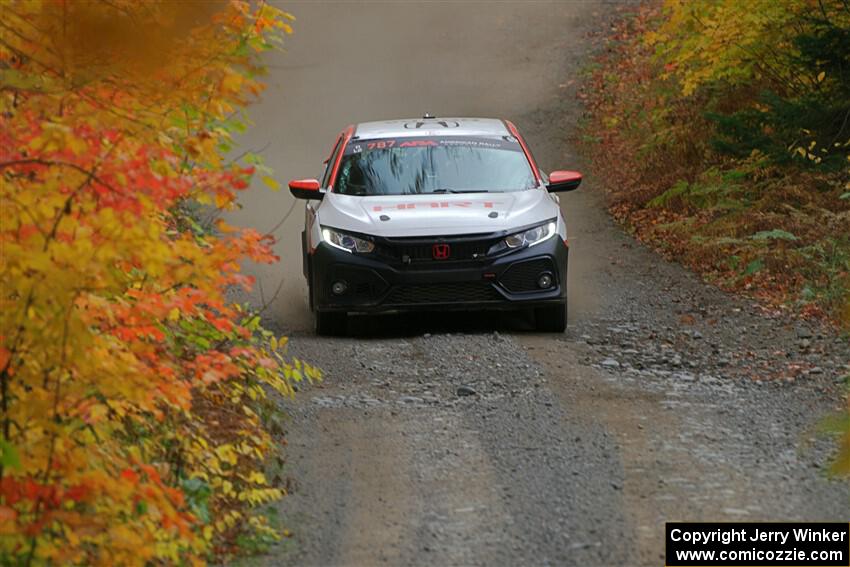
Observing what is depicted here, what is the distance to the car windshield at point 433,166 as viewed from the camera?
1212 cm

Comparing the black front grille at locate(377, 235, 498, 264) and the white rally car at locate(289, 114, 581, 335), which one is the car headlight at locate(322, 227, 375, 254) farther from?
the black front grille at locate(377, 235, 498, 264)

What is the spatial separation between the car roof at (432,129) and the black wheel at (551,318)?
2.09 m

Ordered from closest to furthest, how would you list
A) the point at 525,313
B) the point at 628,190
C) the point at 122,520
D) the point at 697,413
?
the point at 122,520, the point at 697,413, the point at 525,313, the point at 628,190

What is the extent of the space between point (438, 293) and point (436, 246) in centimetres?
41

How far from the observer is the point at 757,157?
17125mm

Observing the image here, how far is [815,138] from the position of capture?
15688 millimetres

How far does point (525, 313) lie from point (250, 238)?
659 centimetres

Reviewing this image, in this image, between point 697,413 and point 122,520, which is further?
point 697,413

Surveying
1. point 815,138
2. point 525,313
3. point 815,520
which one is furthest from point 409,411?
Answer: point 815,138

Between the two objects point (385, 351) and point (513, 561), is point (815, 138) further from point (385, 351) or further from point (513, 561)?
point (513, 561)

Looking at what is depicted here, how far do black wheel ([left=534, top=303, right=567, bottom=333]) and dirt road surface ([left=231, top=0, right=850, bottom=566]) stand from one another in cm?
15

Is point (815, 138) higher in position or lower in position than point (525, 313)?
higher

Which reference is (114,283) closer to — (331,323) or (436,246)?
(436,246)

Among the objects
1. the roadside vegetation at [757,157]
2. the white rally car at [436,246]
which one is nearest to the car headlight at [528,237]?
the white rally car at [436,246]
